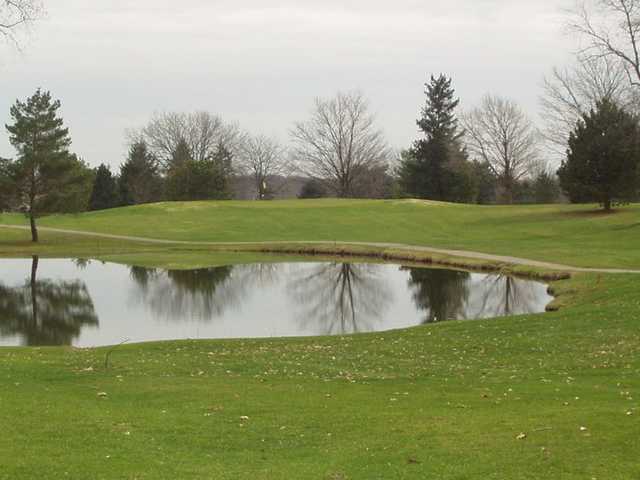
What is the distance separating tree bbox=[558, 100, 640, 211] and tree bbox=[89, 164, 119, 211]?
55.2 meters

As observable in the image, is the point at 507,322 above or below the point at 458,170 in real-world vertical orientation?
below

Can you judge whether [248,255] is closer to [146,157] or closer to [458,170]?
[458,170]

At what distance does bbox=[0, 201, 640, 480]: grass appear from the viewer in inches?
283

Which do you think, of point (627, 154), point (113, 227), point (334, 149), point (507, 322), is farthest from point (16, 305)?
point (334, 149)

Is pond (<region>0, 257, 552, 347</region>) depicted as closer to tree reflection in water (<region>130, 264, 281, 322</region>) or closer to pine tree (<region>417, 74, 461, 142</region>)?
tree reflection in water (<region>130, 264, 281, 322</region>)

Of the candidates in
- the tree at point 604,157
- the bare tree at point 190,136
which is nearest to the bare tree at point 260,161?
the bare tree at point 190,136

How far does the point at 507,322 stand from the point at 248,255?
29.2 meters

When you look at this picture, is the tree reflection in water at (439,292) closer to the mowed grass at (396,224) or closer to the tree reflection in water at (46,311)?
the mowed grass at (396,224)

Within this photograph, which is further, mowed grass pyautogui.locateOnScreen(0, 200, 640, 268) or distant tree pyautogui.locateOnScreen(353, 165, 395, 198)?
distant tree pyautogui.locateOnScreen(353, 165, 395, 198)

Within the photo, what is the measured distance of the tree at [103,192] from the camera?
3511 inches

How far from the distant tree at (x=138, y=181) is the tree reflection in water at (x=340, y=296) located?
2162 inches

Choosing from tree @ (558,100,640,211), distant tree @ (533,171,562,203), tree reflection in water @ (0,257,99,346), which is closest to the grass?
tree reflection in water @ (0,257,99,346)

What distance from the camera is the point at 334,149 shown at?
9538 centimetres

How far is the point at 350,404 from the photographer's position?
1037cm
